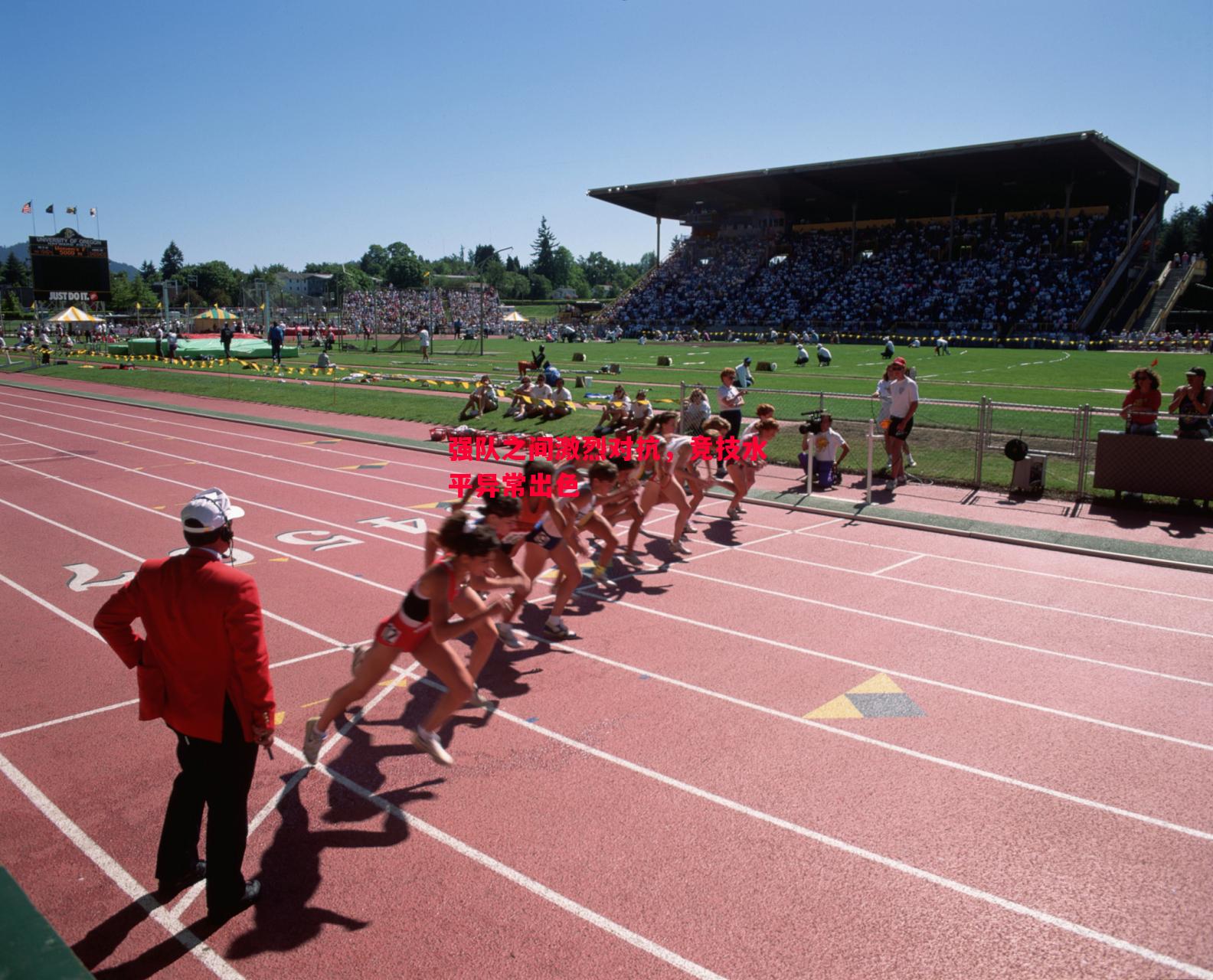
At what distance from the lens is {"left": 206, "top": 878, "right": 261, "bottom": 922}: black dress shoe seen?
14.9 ft

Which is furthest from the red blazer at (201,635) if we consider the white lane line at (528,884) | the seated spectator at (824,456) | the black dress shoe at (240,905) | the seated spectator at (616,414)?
the seated spectator at (824,456)

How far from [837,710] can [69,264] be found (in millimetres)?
68065

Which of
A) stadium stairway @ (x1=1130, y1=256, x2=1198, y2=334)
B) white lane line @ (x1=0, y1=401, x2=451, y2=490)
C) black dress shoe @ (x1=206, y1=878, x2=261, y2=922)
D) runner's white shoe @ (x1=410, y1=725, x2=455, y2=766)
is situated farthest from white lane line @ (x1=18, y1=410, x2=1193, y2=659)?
stadium stairway @ (x1=1130, y1=256, x2=1198, y2=334)

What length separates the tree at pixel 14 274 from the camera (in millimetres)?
123000

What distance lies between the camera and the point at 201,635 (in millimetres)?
4352

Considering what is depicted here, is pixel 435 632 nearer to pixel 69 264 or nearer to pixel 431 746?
pixel 431 746

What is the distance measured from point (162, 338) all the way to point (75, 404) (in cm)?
2187

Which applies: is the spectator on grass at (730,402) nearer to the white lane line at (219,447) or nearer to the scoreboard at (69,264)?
the white lane line at (219,447)

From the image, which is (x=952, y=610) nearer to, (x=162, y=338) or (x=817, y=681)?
(x=817, y=681)

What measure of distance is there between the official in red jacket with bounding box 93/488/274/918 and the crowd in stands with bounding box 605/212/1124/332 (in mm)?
59280

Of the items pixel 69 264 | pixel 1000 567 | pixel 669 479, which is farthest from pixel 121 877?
pixel 69 264

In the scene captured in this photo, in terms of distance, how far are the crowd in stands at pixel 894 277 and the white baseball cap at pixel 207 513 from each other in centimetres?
5916

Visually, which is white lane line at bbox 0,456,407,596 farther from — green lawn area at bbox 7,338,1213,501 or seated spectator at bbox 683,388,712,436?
green lawn area at bbox 7,338,1213,501

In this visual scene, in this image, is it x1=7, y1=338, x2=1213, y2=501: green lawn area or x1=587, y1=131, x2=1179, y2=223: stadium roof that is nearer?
x1=7, y1=338, x2=1213, y2=501: green lawn area
